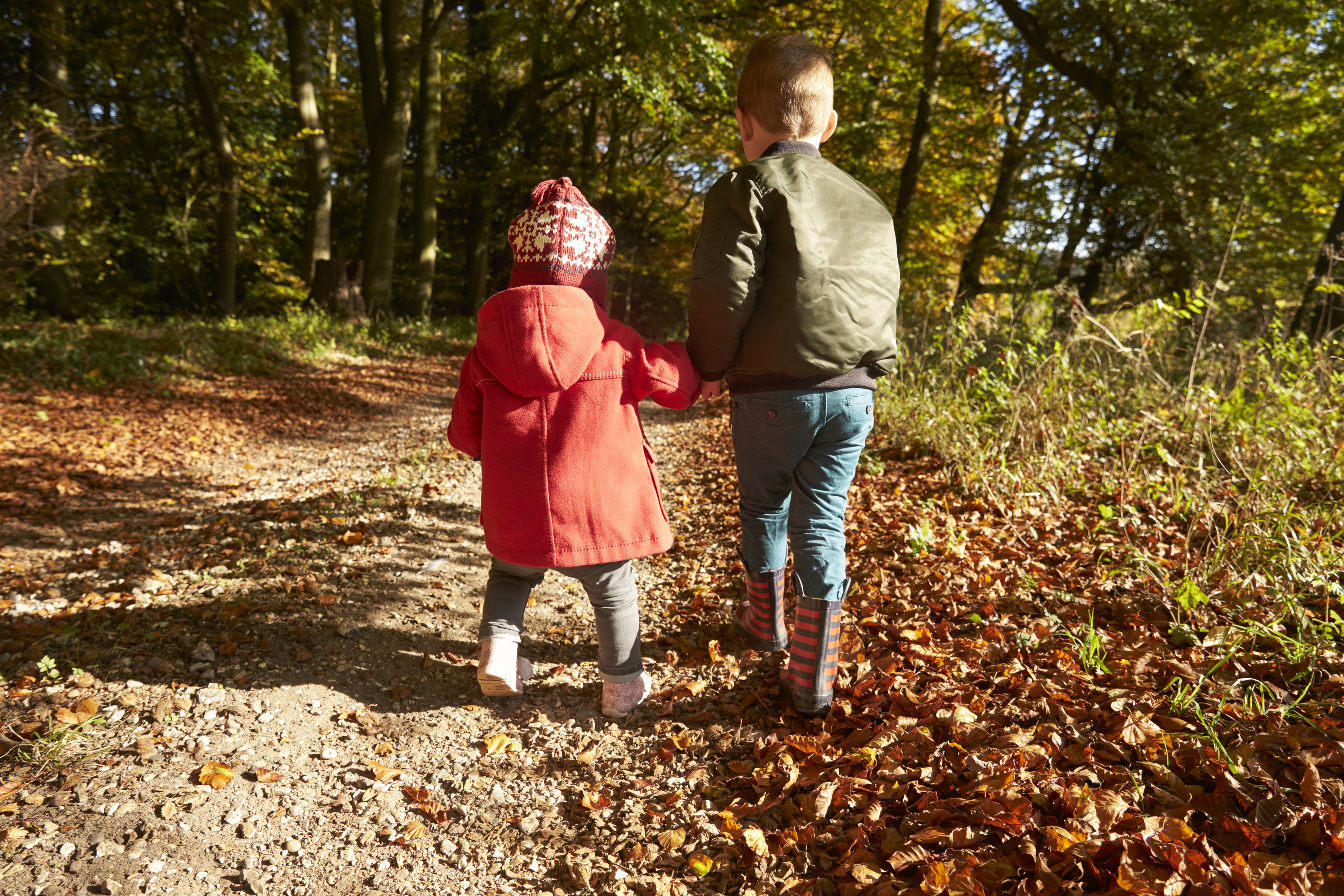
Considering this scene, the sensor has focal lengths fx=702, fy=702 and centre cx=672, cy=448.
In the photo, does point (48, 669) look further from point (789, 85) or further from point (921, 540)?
point (921, 540)

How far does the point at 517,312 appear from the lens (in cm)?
215

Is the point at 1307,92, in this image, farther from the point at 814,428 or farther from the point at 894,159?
the point at 814,428

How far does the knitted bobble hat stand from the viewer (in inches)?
87.6

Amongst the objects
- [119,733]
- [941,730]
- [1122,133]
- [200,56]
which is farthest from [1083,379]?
[200,56]

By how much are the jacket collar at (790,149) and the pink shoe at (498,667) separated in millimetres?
1903

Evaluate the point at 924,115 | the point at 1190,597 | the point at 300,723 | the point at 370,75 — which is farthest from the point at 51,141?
the point at 1190,597

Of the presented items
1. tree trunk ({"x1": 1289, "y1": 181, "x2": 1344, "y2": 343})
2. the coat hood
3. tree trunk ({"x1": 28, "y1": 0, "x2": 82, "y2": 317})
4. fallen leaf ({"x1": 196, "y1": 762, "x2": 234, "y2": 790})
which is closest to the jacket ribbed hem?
the coat hood

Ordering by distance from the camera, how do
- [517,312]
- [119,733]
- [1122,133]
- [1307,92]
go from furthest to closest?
[1307,92]
[1122,133]
[119,733]
[517,312]

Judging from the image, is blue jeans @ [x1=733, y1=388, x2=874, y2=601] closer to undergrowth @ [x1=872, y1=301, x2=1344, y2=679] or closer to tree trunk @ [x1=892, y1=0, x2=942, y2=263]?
undergrowth @ [x1=872, y1=301, x2=1344, y2=679]

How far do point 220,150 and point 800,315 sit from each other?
48.2 feet

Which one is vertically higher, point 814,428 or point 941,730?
point 814,428

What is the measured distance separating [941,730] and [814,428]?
1088 mm

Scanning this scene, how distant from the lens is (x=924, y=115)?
37.5ft

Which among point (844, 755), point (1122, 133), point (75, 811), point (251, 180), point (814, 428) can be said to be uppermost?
point (1122, 133)
